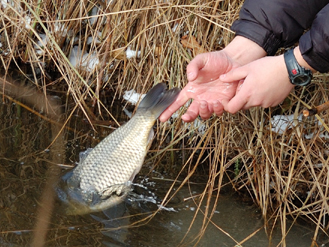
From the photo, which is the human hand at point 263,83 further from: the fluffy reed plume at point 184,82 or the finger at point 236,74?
the fluffy reed plume at point 184,82

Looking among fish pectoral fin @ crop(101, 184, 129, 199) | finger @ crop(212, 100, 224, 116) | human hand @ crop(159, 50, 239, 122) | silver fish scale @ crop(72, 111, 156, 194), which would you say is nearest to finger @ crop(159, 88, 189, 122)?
human hand @ crop(159, 50, 239, 122)

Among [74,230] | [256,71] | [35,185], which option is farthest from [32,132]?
[256,71]

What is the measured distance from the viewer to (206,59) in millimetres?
2207

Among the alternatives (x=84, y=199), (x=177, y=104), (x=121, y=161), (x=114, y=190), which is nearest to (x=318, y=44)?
(x=177, y=104)

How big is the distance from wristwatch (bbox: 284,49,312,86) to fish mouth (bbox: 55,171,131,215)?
3.66 ft

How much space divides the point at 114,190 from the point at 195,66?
90 cm

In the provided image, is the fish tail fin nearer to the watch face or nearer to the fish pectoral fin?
the fish pectoral fin

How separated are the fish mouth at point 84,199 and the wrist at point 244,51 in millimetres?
915

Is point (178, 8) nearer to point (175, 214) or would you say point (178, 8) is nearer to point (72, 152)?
point (72, 152)

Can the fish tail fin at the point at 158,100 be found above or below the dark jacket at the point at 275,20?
below

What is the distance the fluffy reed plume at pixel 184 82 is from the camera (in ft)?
8.66

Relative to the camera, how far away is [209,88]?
7.66 ft

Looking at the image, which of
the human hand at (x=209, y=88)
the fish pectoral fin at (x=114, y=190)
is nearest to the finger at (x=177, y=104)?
the human hand at (x=209, y=88)

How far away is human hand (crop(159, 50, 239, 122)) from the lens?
7.26ft
